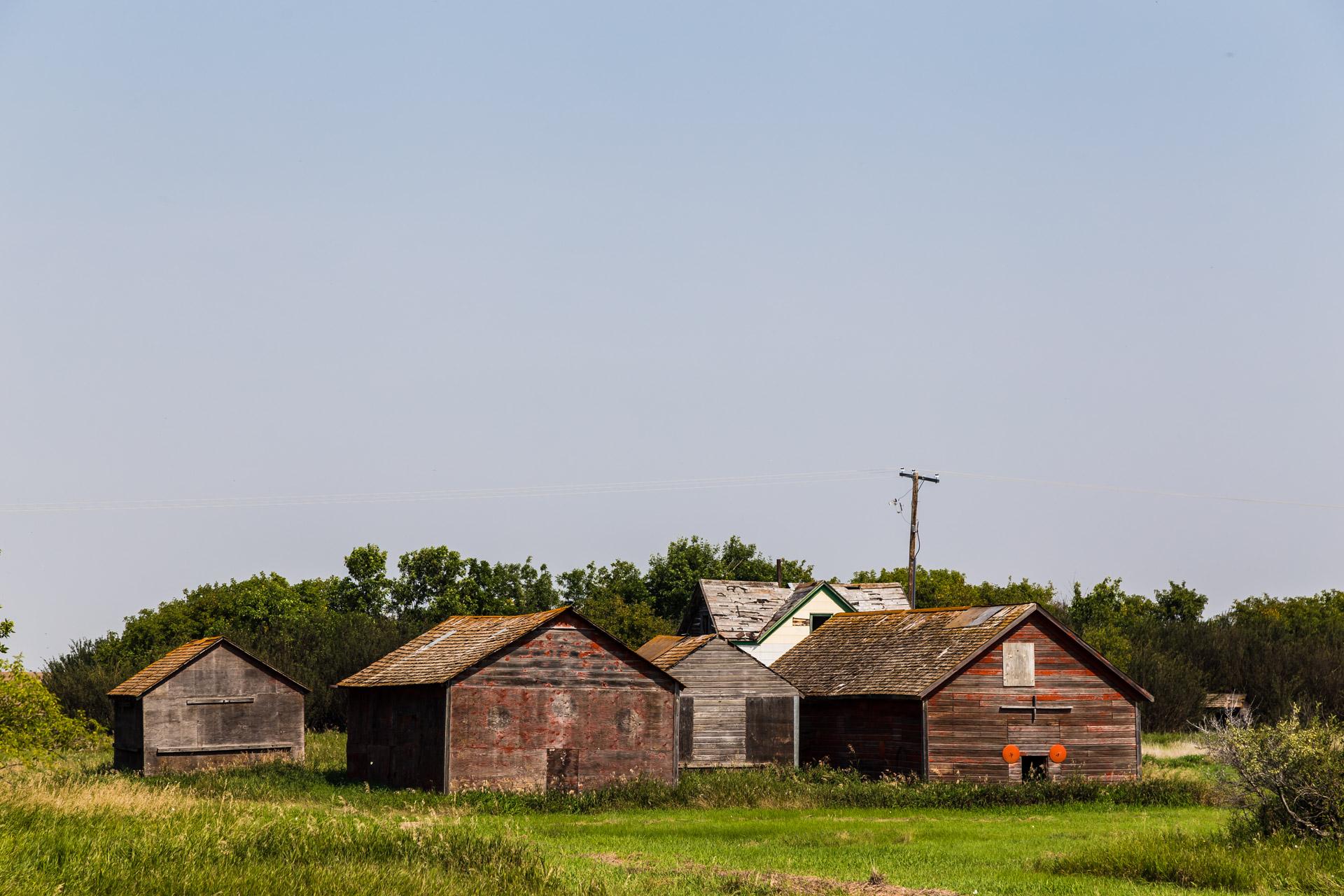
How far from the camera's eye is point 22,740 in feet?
92.7

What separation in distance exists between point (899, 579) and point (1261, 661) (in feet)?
158

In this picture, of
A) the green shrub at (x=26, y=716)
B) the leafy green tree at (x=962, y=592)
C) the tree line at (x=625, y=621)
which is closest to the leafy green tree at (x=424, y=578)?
the tree line at (x=625, y=621)

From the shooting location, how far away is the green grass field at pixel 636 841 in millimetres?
16750

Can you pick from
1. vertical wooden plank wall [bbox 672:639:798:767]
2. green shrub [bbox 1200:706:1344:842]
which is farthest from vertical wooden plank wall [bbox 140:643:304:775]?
green shrub [bbox 1200:706:1344:842]

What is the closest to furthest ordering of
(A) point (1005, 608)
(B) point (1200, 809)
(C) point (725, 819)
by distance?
(C) point (725, 819) → (B) point (1200, 809) → (A) point (1005, 608)

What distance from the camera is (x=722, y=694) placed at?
140 ft

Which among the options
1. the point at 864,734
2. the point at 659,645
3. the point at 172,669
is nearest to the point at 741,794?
the point at 864,734

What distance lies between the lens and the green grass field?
16.8 m

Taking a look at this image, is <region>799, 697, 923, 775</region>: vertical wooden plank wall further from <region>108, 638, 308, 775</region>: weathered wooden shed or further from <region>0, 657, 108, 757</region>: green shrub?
<region>0, 657, 108, 757</region>: green shrub

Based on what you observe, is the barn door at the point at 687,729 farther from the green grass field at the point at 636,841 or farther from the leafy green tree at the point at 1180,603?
the leafy green tree at the point at 1180,603

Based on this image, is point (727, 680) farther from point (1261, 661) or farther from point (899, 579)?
point (899, 579)

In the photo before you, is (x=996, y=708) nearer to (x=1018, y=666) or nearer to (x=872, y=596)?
(x=1018, y=666)

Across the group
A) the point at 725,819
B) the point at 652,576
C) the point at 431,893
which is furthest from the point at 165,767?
the point at 652,576

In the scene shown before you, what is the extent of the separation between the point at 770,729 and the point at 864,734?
3.21 m
